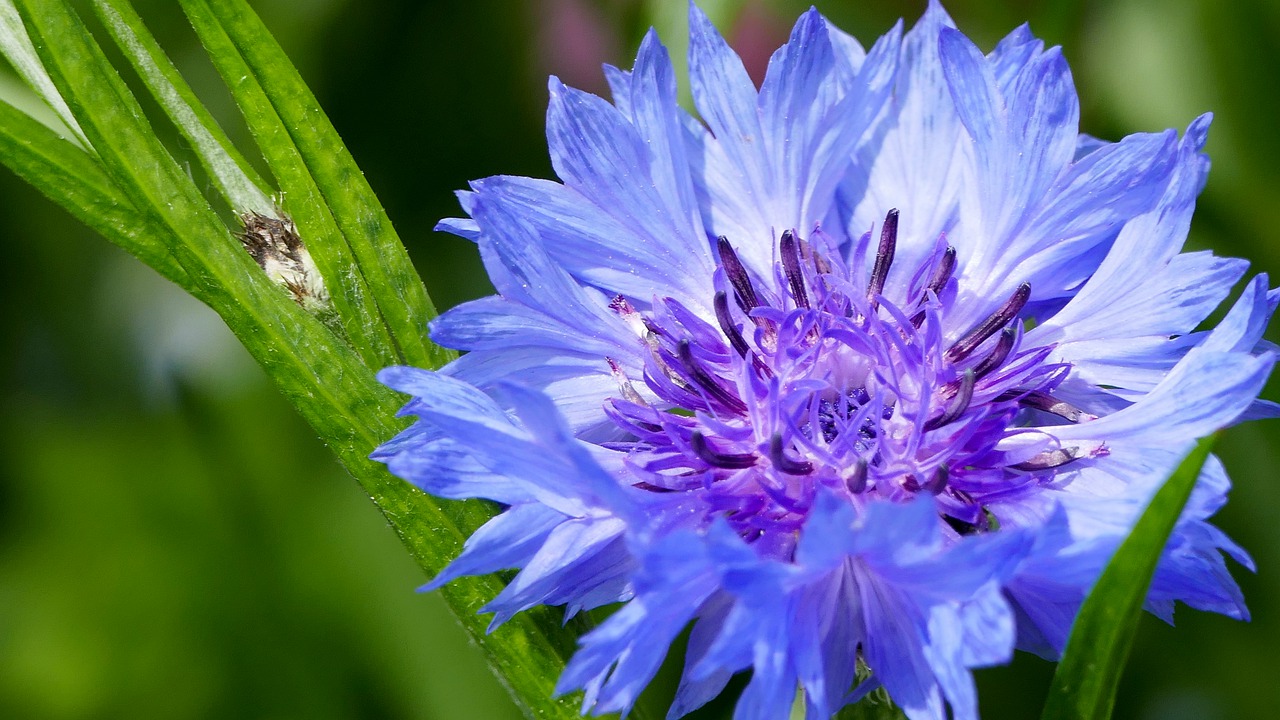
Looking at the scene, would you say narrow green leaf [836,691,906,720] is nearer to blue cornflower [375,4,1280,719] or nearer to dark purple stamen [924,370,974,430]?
blue cornflower [375,4,1280,719]

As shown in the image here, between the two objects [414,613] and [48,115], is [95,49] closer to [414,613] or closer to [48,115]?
[48,115]

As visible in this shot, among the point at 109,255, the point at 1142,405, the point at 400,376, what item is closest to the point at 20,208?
the point at 109,255

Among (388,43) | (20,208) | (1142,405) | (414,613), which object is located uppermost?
(20,208)

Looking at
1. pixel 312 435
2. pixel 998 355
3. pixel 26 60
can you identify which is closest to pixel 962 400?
pixel 998 355

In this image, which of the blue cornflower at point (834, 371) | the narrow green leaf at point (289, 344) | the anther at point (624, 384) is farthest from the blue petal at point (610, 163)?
the narrow green leaf at point (289, 344)

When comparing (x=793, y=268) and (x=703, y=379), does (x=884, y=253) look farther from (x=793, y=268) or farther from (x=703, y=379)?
(x=703, y=379)

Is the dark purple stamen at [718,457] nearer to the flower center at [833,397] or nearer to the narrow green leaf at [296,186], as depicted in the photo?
the flower center at [833,397]

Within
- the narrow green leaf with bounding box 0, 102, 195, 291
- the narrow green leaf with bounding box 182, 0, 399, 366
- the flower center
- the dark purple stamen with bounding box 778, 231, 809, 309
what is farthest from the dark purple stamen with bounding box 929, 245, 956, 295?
the narrow green leaf with bounding box 0, 102, 195, 291
